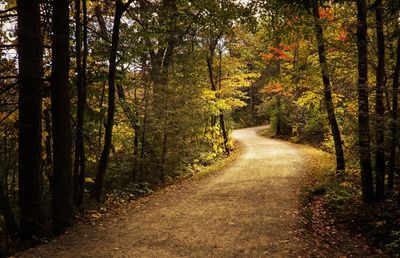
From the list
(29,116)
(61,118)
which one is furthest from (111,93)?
(29,116)

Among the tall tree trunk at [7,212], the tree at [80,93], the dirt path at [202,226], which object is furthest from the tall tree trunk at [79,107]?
the tall tree trunk at [7,212]

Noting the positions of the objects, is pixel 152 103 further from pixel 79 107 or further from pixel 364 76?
pixel 364 76

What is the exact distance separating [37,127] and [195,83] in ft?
28.9

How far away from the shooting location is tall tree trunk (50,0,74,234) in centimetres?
765

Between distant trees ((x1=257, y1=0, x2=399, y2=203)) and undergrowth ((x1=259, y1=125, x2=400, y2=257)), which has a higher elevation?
distant trees ((x1=257, y1=0, x2=399, y2=203))

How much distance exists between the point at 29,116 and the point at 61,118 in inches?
Result: 37.3

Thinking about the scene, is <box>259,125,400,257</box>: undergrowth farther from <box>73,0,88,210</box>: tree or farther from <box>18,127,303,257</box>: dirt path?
<box>73,0,88,210</box>: tree

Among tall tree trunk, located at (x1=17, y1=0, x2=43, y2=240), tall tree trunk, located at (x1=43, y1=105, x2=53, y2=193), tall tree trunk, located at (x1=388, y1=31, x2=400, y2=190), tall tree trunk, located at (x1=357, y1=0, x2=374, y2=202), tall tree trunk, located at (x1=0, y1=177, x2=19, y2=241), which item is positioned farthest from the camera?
tall tree trunk, located at (x1=43, y1=105, x2=53, y2=193)

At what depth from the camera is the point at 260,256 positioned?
20.0 ft

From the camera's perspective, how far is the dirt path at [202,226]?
6461 millimetres

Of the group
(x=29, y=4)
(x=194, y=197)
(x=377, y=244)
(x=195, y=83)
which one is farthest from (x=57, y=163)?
(x=195, y=83)

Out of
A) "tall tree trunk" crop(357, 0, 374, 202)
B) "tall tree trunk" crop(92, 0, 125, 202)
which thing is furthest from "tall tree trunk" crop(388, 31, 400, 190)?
"tall tree trunk" crop(92, 0, 125, 202)

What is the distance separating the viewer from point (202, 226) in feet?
25.8

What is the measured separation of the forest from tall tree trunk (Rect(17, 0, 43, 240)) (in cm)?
3
